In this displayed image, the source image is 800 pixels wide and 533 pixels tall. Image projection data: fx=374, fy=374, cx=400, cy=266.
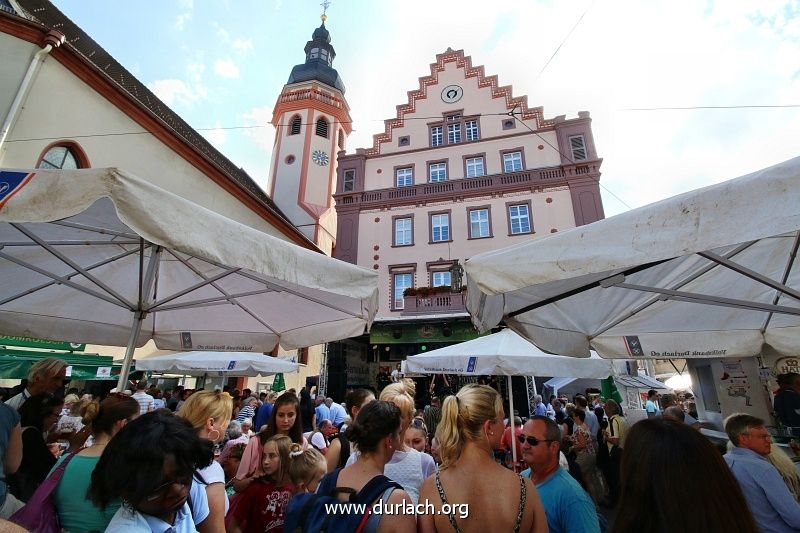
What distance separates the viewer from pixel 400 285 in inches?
→ 821

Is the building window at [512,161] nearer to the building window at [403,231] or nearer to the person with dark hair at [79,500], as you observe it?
the building window at [403,231]

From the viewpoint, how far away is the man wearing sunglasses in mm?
2240

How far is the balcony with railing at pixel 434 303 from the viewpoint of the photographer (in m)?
18.3

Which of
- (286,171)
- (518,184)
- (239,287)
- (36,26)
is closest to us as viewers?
(239,287)

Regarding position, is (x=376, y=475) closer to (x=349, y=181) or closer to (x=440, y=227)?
(x=440, y=227)

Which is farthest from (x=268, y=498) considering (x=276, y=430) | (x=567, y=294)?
(x=567, y=294)

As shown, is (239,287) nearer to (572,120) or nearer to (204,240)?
(204,240)

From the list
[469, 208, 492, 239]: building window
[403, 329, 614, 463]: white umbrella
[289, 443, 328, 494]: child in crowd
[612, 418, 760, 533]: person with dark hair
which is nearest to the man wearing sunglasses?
[612, 418, 760, 533]: person with dark hair

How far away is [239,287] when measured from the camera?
4625mm

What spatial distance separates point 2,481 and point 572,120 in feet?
80.9

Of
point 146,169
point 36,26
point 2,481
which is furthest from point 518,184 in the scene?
point 2,481

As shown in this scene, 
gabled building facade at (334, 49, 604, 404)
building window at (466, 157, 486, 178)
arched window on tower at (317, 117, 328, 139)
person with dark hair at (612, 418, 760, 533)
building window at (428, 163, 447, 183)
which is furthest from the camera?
arched window on tower at (317, 117, 328, 139)

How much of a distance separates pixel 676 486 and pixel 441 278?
19158 millimetres

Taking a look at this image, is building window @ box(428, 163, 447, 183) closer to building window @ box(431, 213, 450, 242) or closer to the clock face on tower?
building window @ box(431, 213, 450, 242)
